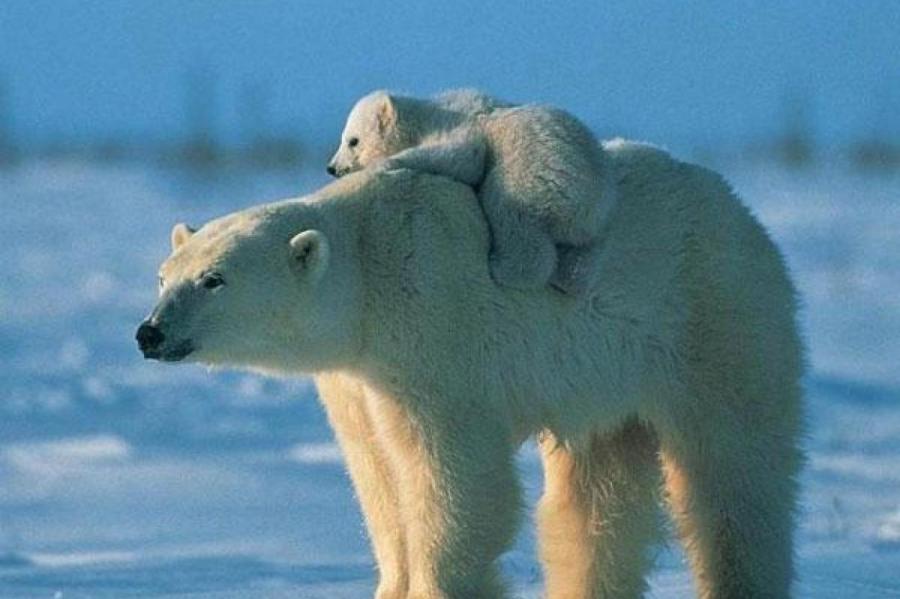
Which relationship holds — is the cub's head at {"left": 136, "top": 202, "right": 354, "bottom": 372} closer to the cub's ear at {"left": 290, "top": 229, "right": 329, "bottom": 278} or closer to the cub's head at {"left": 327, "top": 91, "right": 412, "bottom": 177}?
the cub's ear at {"left": 290, "top": 229, "right": 329, "bottom": 278}

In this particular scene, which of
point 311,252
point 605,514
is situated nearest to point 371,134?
point 311,252

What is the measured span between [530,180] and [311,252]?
637mm

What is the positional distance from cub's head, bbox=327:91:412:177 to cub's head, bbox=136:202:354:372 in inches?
28.1

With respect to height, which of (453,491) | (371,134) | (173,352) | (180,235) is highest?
(371,134)

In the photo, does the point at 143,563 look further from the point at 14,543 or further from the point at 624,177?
the point at 624,177

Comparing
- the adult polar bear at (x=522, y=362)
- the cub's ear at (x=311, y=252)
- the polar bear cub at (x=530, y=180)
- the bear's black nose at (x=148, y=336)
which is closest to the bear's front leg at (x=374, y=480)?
the adult polar bear at (x=522, y=362)

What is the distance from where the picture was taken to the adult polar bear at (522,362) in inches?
184

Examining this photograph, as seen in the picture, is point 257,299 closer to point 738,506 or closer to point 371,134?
point 371,134

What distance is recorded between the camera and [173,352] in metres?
4.52

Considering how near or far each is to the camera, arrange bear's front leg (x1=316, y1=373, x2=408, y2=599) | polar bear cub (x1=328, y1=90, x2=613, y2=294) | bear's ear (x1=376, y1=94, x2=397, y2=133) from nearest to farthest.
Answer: polar bear cub (x1=328, y1=90, x2=613, y2=294) < bear's front leg (x1=316, y1=373, x2=408, y2=599) < bear's ear (x1=376, y1=94, x2=397, y2=133)

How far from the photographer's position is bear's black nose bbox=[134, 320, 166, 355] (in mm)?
4465

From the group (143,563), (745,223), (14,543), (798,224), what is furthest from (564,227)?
(798,224)

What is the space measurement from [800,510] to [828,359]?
926cm

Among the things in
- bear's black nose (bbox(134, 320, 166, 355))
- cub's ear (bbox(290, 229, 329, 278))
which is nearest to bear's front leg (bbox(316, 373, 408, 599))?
cub's ear (bbox(290, 229, 329, 278))
